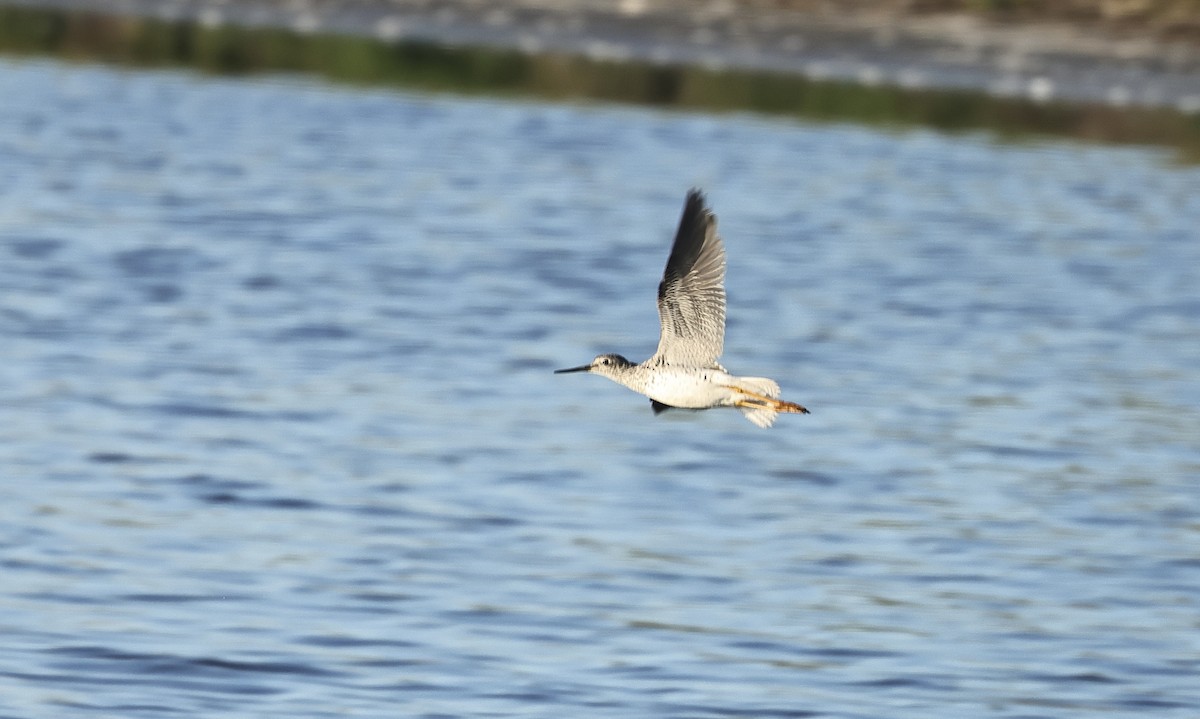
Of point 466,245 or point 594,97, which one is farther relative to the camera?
point 594,97

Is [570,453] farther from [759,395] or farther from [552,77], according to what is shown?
[552,77]

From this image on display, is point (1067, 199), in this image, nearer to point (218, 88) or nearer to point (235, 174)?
point (235, 174)

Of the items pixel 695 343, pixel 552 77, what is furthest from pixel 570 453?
pixel 552 77

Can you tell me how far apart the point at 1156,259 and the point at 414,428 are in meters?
9.97

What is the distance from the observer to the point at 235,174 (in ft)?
79.4

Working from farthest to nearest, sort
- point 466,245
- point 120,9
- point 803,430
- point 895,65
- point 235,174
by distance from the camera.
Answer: point 120,9
point 895,65
point 235,174
point 466,245
point 803,430

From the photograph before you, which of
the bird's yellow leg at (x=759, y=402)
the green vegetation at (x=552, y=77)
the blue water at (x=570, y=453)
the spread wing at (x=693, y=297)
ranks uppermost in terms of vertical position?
the spread wing at (x=693, y=297)

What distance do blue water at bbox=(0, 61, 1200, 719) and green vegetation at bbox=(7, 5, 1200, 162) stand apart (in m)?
4.28

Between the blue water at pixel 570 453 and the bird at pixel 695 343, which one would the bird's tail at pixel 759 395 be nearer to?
the bird at pixel 695 343

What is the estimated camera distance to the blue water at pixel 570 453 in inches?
367

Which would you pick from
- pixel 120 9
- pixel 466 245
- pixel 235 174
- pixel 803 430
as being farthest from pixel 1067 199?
pixel 120 9

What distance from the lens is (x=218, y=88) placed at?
30.3m

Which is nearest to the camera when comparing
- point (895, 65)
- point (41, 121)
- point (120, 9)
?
point (41, 121)

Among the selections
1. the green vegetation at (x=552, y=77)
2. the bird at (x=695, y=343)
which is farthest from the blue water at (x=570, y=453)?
the green vegetation at (x=552, y=77)
